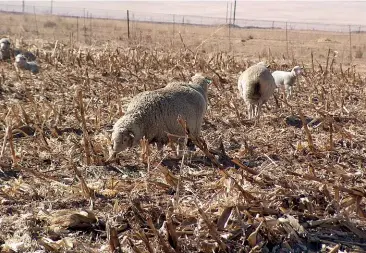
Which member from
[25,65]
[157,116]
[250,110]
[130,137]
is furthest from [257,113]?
[25,65]

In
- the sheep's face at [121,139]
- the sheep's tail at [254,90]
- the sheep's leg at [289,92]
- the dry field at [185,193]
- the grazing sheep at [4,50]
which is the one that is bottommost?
the dry field at [185,193]

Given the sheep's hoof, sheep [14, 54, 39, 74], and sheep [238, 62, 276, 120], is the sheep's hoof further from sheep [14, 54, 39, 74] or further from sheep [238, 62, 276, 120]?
sheep [14, 54, 39, 74]

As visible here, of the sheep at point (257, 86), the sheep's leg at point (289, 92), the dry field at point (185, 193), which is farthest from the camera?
the sheep's leg at point (289, 92)

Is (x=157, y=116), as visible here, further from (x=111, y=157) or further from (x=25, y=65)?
(x=25, y=65)

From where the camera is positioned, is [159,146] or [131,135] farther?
[159,146]

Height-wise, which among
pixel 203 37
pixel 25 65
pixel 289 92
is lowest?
pixel 289 92

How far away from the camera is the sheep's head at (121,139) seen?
498 cm

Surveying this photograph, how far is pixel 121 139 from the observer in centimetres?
498

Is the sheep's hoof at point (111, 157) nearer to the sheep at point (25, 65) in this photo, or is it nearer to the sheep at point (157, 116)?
the sheep at point (157, 116)

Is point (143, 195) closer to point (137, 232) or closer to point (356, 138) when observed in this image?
point (137, 232)

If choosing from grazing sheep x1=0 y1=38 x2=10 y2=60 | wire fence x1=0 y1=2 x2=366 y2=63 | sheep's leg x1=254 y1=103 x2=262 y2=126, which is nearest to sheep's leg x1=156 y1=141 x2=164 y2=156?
wire fence x1=0 y1=2 x2=366 y2=63

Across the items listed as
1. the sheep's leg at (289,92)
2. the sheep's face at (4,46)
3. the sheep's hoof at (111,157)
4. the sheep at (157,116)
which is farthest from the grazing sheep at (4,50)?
the sheep's hoof at (111,157)

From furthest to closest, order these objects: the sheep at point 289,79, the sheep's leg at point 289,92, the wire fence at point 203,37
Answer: the wire fence at point 203,37
the sheep at point 289,79
the sheep's leg at point 289,92

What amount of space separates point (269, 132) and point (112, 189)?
11.0 feet
